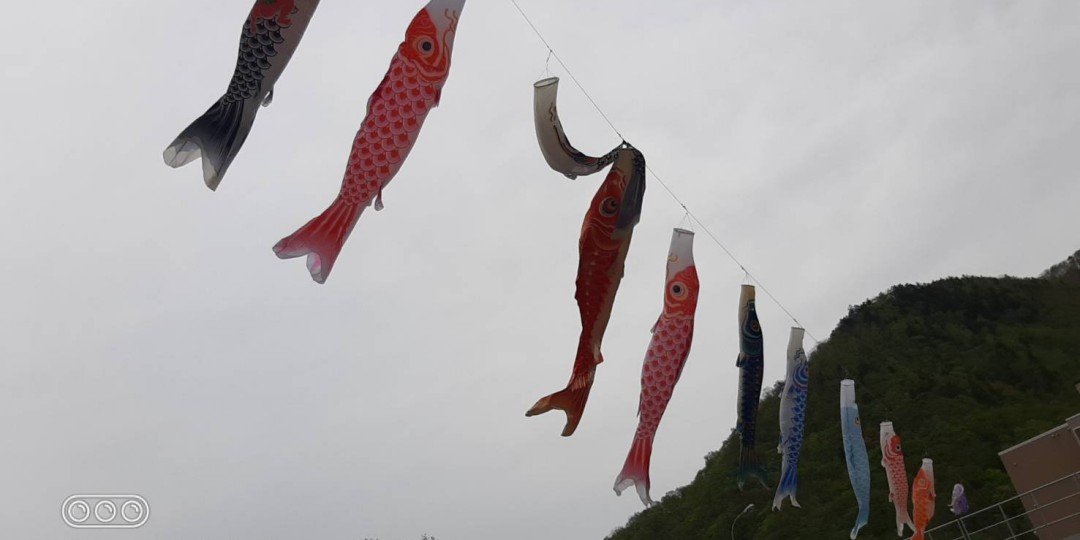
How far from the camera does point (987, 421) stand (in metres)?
24.2

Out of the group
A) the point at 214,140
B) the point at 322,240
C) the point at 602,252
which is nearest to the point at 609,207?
the point at 602,252

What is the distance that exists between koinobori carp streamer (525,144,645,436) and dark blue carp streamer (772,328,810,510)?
4314mm

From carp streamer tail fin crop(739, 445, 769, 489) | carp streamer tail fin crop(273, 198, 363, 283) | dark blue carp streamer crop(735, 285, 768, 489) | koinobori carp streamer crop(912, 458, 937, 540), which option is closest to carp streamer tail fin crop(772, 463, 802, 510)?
dark blue carp streamer crop(735, 285, 768, 489)

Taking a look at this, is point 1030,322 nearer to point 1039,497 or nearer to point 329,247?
point 1039,497

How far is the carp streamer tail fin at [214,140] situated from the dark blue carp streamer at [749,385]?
652 centimetres

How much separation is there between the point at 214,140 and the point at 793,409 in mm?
8227

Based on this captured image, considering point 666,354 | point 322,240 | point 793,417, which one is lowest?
point 793,417

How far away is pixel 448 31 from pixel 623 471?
4502 mm

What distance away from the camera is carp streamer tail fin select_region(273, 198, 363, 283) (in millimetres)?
5707

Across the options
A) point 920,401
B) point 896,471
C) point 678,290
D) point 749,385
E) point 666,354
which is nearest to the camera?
point 666,354

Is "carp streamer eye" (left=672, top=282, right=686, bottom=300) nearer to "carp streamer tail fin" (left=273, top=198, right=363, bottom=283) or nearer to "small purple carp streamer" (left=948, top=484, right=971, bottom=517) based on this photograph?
"carp streamer tail fin" (left=273, top=198, right=363, bottom=283)

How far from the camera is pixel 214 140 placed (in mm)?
5461

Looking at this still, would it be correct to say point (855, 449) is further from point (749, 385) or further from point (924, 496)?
point (749, 385)

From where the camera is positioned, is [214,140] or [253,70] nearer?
[214,140]
